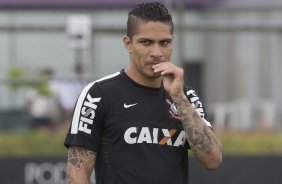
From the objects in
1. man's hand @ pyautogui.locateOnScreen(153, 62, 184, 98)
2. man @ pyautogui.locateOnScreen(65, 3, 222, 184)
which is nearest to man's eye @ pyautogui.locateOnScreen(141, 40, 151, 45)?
man @ pyautogui.locateOnScreen(65, 3, 222, 184)

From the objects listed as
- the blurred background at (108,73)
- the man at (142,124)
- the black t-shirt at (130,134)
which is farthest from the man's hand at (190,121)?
the blurred background at (108,73)

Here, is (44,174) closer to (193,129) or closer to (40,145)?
(40,145)

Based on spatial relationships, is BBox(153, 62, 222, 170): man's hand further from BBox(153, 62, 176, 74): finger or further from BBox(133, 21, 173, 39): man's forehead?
BBox(133, 21, 173, 39): man's forehead

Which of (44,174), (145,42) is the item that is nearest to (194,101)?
(145,42)

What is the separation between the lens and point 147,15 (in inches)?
209

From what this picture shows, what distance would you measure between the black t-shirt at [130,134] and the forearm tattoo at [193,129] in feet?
0.32

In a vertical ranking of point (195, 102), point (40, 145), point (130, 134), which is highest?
point (195, 102)

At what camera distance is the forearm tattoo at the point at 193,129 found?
5309 mm

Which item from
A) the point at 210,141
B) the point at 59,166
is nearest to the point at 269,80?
the point at 59,166

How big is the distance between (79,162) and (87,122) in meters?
0.22

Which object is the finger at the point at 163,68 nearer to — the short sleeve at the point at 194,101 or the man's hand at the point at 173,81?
the man's hand at the point at 173,81

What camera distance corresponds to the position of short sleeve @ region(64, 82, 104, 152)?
5332 millimetres

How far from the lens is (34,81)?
12.5 m

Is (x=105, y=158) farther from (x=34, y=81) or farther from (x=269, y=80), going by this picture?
(x=269, y=80)
